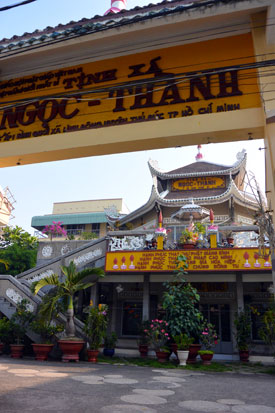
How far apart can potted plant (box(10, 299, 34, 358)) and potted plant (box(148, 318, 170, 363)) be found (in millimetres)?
4056

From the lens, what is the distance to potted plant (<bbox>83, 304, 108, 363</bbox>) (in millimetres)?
10859

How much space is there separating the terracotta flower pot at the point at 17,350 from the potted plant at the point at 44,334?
443 mm

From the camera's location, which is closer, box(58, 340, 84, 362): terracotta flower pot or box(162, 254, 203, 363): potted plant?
box(58, 340, 84, 362): terracotta flower pot

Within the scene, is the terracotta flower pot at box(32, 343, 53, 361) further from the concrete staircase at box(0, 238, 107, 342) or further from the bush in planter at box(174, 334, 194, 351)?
the bush in planter at box(174, 334, 194, 351)

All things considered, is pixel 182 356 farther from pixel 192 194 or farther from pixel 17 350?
pixel 192 194

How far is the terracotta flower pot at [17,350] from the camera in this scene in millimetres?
10688

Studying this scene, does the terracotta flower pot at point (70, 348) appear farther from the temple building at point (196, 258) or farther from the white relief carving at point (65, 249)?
the white relief carving at point (65, 249)

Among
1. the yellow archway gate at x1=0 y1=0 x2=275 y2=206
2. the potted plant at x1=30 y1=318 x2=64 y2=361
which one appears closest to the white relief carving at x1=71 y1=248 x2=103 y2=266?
the potted plant at x1=30 y1=318 x2=64 y2=361

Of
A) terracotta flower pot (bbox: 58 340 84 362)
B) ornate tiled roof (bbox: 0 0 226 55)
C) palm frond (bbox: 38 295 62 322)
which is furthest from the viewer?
palm frond (bbox: 38 295 62 322)

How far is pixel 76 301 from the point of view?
1741cm

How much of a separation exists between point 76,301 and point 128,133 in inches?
540

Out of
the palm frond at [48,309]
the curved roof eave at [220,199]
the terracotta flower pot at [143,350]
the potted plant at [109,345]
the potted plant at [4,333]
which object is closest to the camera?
the palm frond at [48,309]

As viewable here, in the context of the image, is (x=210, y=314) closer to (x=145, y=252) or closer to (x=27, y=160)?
(x=145, y=252)

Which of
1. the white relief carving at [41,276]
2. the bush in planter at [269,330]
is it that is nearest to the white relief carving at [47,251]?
the white relief carving at [41,276]
